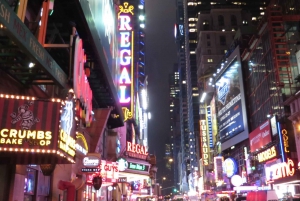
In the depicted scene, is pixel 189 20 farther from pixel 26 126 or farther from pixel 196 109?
pixel 26 126

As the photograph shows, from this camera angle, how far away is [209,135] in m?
Result: 84.7

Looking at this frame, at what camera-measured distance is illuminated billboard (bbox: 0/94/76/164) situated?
27.3 ft

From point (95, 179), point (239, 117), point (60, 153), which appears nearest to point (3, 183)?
point (60, 153)

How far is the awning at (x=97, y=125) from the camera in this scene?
2225 cm

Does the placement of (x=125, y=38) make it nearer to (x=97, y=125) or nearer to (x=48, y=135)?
(x=97, y=125)

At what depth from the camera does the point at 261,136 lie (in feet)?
135

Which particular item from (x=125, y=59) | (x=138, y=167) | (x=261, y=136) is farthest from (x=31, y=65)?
(x=261, y=136)

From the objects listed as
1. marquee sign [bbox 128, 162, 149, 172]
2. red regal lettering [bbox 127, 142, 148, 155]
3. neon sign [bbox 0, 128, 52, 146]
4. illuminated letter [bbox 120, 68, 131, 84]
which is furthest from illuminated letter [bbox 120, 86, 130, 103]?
neon sign [bbox 0, 128, 52, 146]

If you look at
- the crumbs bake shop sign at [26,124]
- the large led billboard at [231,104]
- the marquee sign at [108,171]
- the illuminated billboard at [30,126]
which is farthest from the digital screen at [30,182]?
the large led billboard at [231,104]

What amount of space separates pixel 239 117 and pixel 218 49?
211 feet

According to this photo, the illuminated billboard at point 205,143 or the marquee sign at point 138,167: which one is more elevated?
the illuminated billboard at point 205,143

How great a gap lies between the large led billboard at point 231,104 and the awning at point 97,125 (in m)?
36.8

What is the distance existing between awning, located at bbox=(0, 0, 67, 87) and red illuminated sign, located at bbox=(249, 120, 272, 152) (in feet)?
108

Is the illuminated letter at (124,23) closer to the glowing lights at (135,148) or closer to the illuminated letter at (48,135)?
the glowing lights at (135,148)
